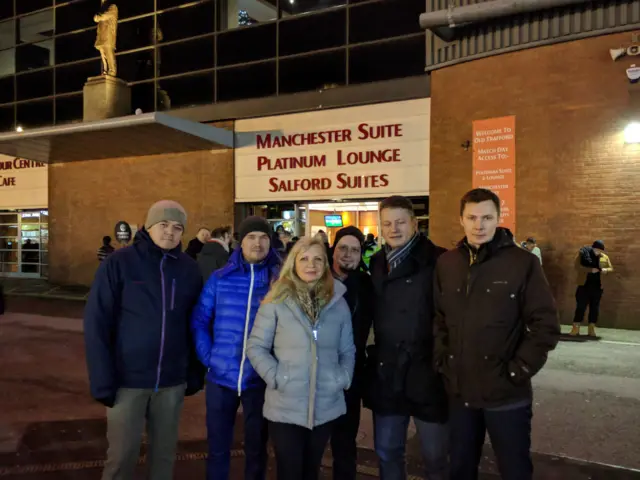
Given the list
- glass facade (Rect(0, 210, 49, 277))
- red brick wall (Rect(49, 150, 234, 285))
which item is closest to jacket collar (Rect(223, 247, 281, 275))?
red brick wall (Rect(49, 150, 234, 285))

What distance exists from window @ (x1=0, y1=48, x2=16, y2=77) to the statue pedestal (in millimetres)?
4973

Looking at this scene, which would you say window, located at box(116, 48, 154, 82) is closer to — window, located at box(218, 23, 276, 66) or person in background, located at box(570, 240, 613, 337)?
window, located at box(218, 23, 276, 66)

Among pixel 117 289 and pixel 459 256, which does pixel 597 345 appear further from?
pixel 117 289

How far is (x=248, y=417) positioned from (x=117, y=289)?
1.12 metres

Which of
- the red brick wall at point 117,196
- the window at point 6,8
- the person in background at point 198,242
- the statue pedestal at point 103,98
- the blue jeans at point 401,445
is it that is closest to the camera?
the blue jeans at point 401,445

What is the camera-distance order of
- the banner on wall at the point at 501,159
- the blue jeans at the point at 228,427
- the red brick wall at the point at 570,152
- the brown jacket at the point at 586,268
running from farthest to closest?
the banner on wall at the point at 501,159 < the red brick wall at the point at 570,152 < the brown jacket at the point at 586,268 < the blue jeans at the point at 228,427

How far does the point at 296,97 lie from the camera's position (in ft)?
47.7

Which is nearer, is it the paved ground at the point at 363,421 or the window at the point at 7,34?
the paved ground at the point at 363,421

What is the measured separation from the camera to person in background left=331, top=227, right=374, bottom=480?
3305mm

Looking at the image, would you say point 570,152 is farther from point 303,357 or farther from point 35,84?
point 35,84

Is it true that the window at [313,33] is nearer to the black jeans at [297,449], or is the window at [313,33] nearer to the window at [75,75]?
the window at [75,75]

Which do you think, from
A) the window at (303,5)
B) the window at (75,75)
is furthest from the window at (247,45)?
the window at (75,75)

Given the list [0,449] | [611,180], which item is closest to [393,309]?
[0,449]

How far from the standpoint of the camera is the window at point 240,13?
1549cm
